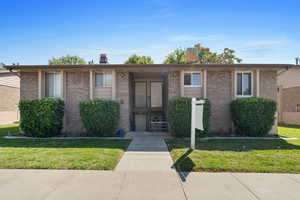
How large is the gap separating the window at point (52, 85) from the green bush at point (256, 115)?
10294 mm

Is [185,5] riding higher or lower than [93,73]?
higher

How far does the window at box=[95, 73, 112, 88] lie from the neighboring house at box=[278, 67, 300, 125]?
15634 millimetres

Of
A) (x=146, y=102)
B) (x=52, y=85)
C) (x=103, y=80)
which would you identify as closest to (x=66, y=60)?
(x=52, y=85)

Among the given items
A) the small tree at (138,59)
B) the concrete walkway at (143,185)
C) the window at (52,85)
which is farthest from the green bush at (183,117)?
the small tree at (138,59)

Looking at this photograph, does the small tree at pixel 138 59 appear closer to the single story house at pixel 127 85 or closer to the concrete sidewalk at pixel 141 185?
the single story house at pixel 127 85

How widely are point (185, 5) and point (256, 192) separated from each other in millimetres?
8125

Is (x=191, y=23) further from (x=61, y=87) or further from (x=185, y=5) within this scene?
(x=61, y=87)

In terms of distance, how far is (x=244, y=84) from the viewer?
30.2ft

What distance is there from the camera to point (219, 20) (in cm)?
924

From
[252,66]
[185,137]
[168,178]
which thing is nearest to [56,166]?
[168,178]

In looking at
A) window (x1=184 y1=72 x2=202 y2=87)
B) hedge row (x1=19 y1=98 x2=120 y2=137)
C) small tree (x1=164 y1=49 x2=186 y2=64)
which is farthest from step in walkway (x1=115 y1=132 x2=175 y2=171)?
small tree (x1=164 y1=49 x2=186 y2=64)

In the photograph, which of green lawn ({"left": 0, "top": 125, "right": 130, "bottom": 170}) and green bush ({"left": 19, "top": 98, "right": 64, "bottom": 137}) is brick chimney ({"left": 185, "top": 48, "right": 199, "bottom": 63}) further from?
green bush ({"left": 19, "top": 98, "right": 64, "bottom": 137})

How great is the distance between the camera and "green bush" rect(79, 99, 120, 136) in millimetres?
8078

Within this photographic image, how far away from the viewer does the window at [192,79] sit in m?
9.13
